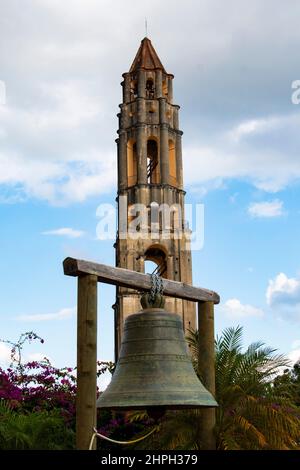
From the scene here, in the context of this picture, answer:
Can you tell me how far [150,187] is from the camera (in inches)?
1512

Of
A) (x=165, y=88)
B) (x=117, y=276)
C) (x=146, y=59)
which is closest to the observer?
(x=117, y=276)

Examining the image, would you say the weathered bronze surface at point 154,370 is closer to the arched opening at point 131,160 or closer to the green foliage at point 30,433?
the green foliage at point 30,433

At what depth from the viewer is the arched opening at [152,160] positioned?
40059 millimetres

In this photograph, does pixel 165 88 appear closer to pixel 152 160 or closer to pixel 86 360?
pixel 152 160

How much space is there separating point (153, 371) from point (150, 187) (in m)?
31.4

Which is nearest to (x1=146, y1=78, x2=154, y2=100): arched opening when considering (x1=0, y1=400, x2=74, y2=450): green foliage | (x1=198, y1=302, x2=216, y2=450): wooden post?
(x1=0, y1=400, x2=74, y2=450): green foliage

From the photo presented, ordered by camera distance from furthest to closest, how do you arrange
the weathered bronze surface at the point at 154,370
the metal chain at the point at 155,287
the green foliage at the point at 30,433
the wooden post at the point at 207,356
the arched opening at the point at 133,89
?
the arched opening at the point at 133,89 < the green foliage at the point at 30,433 < the wooden post at the point at 207,356 < the metal chain at the point at 155,287 < the weathered bronze surface at the point at 154,370

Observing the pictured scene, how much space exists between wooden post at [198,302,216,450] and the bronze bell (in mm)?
2173

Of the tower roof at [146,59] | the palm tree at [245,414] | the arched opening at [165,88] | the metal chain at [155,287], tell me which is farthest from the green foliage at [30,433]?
the tower roof at [146,59]

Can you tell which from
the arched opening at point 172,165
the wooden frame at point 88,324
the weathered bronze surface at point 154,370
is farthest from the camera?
the arched opening at point 172,165

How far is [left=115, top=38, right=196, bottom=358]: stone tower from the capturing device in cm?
3709

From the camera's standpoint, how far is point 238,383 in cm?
1277

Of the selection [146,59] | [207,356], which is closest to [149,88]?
[146,59]

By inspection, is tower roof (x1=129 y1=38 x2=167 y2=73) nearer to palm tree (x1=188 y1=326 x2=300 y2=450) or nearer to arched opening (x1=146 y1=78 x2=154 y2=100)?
arched opening (x1=146 y1=78 x2=154 y2=100)
